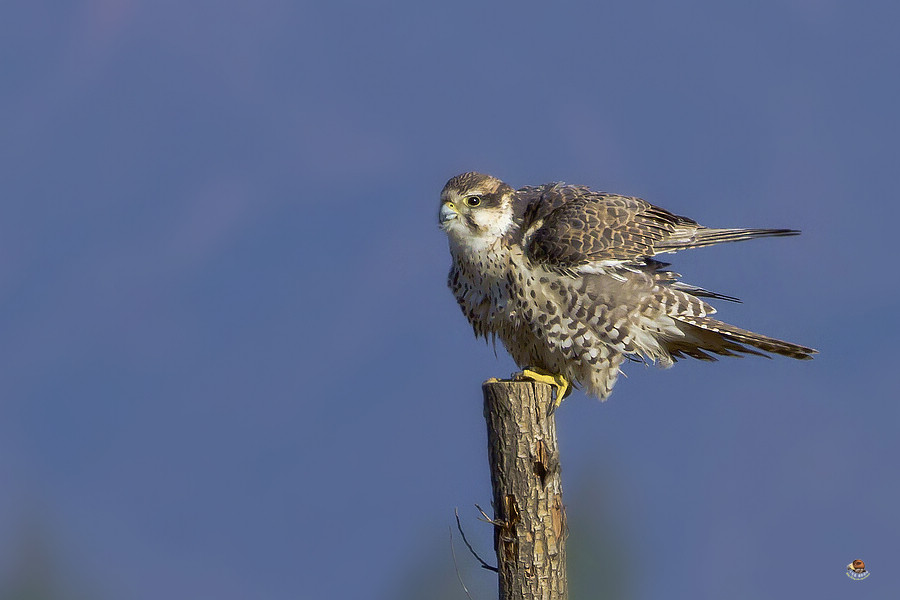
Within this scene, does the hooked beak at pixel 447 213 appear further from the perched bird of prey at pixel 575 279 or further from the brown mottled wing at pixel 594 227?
the brown mottled wing at pixel 594 227

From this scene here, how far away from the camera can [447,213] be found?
15.4 ft

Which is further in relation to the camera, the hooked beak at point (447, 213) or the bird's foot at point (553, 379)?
the bird's foot at point (553, 379)

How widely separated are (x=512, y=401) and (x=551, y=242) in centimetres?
81

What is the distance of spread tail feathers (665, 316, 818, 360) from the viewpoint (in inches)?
198

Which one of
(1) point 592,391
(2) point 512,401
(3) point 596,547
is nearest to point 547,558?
(2) point 512,401

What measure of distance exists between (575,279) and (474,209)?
1.83 ft

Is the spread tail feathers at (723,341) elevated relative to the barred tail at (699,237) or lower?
lower

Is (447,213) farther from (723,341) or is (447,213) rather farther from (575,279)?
(723,341)

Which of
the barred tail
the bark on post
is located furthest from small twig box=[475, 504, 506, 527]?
the barred tail

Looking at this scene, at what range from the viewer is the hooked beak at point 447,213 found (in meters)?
4.69

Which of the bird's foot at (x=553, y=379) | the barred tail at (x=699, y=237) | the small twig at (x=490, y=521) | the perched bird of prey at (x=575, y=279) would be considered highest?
the barred tail at (x=699, y=237)

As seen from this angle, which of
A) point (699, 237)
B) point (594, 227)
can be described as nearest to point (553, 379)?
point (594, 227)

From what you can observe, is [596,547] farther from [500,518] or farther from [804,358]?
[500,518]

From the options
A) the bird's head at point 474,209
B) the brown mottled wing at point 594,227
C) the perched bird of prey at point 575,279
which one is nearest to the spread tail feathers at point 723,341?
the perched bird of prey at point 575,279
